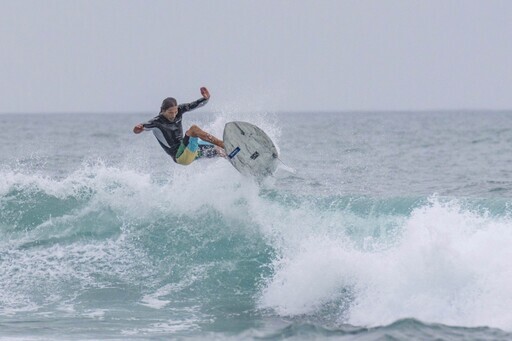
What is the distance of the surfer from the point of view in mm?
11383

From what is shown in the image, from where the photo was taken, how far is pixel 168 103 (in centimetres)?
1132

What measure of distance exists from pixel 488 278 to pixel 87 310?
4.95m

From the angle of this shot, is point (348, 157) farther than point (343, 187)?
Yes

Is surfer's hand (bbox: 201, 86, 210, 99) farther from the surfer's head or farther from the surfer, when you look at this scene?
the surfer's head

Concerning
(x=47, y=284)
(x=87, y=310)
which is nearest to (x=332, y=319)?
(x=87, y=310)

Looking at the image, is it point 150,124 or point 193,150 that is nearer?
point 150,124

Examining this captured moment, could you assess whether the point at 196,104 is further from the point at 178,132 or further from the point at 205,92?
the point at 178,132

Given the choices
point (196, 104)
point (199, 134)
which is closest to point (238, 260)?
point (199, 134)

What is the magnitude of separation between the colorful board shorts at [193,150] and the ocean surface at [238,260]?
0.97 meters

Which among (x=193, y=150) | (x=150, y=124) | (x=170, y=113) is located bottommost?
(x=193, y=150)

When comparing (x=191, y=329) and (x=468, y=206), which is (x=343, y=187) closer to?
(x=468, y=206)

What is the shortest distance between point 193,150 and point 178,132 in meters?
0.33

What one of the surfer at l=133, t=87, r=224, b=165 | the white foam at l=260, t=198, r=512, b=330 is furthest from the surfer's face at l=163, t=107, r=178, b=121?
the white foam at l=260, t=198, r=512, b=330

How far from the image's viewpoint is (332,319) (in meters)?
9.47
